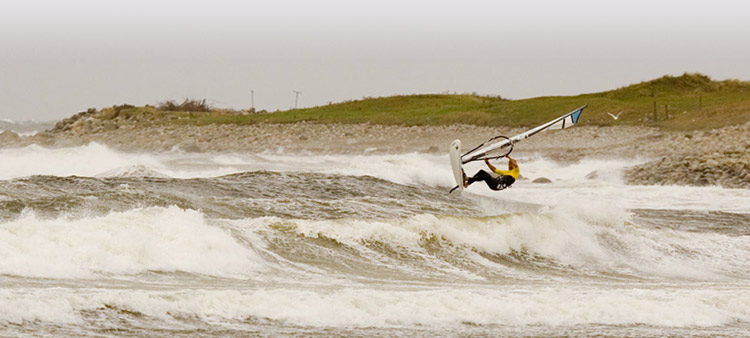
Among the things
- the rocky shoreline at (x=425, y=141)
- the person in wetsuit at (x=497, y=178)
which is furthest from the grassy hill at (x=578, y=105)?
the person in wetsuit at (x=497, y=178)

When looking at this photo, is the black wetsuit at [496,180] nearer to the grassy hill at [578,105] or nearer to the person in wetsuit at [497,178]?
the person in wetsuit at [497,178]

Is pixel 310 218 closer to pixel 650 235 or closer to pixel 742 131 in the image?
pixel 650 235

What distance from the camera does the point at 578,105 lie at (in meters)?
53.2

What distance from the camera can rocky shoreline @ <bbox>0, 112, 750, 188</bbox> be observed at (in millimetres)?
31047

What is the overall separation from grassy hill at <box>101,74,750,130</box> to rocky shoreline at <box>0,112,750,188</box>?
1596mm

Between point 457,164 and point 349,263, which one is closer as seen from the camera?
point 349,263

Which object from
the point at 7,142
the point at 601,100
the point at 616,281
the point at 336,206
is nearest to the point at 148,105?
the point at 7,142

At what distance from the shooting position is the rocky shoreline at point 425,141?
31047 millimetres

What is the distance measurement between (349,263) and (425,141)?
36.3 metres

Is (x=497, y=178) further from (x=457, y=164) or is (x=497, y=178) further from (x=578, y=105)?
(x=578, y=105)

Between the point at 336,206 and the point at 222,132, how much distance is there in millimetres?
38464

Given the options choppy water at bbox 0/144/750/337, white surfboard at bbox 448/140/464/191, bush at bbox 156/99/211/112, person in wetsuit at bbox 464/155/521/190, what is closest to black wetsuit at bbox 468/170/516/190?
person in wetsuit at bbox 464/155/521/190

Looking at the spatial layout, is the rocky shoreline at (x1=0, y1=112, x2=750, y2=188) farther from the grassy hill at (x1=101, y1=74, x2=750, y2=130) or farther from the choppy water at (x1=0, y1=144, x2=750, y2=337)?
the choppy water at (x1=0, y1=144, x2=750, y2=337)

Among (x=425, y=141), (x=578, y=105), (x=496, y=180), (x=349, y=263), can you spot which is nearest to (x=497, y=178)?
(x=496, y=180)
